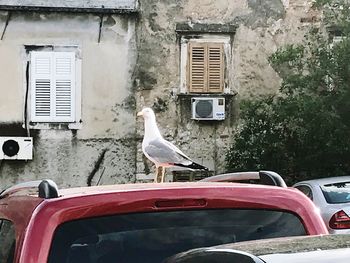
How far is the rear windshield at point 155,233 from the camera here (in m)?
3.51

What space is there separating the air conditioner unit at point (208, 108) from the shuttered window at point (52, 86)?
7.90 ft

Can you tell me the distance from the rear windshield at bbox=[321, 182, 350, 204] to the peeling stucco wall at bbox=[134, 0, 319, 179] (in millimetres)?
5720

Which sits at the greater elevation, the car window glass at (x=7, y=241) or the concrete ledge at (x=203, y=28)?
the concrete ledge at (x=203, y=28)

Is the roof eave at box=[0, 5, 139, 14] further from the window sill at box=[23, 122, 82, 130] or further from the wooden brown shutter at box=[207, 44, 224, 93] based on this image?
the window sill at box=[23, 122, 82, 130]

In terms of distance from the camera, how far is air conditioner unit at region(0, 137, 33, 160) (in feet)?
49.8

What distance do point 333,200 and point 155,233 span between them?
6.65 metres

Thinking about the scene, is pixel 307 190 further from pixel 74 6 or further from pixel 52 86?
pixel 74 6

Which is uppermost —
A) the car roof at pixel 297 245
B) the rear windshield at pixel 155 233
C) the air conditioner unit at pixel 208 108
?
the air conditioner unit at pixel 208 108

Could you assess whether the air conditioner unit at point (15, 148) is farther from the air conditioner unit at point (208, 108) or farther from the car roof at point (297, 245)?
the car roof at point (297, 245)

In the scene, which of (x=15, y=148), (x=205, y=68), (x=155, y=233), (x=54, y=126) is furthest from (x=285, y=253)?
(x=205, y=68)

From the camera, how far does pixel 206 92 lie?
1570 cm

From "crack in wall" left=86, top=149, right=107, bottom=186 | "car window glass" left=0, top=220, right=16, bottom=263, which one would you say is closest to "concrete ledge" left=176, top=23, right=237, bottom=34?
"crack in wall" left=86, top=149, right=107, bottom=186

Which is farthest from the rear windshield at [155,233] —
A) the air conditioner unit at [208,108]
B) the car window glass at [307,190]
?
the air conditioner unit at [208,108]

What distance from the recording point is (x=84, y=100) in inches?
616
